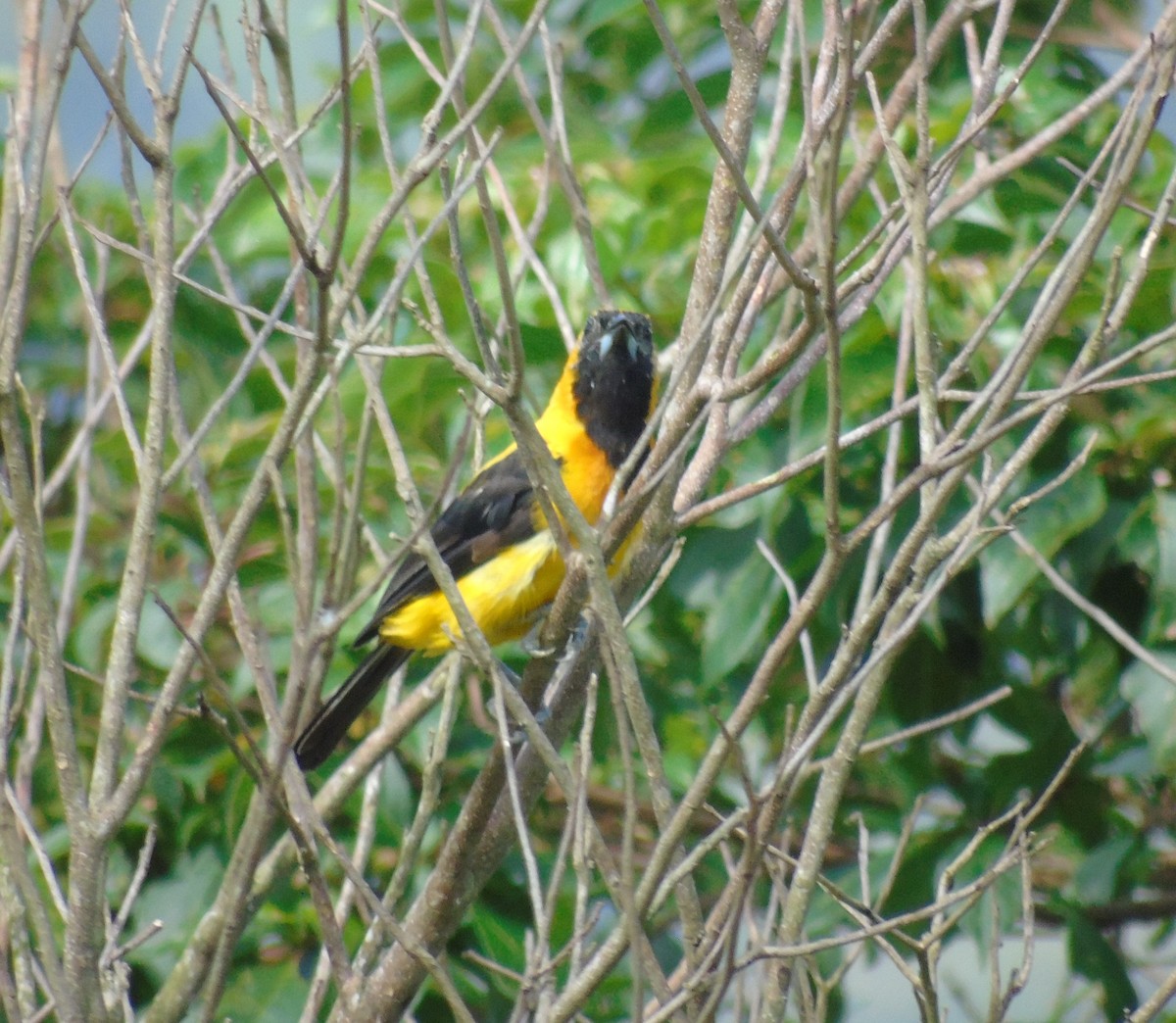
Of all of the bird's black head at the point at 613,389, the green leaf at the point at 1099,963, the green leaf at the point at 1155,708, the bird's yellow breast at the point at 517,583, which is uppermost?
the bird's black head at the point at 613,389

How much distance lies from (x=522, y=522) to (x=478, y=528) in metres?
0.17

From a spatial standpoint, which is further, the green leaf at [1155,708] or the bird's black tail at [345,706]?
the bird's black tail at [345,706]

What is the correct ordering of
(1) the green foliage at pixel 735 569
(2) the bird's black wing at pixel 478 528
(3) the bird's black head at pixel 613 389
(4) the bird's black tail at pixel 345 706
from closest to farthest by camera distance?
(1) the green foliage at pixel 735 569, (4) the bird's black tail at pixel 345 706, (3) the bird's black head at pixel 613 389, (2) the bird's black wing at pixel 478 528

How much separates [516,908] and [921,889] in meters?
1.06

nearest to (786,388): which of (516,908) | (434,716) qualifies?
(434,716)

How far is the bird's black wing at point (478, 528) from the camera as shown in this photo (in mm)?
4777

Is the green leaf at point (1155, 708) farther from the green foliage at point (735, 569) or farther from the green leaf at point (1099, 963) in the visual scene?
the green leaf at point (1099, 963)

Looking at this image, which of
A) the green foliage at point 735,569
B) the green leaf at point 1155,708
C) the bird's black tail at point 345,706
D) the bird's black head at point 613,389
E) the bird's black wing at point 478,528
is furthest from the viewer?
the bird's black wing at point 478,528

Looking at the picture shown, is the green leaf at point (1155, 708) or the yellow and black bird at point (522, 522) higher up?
the yellow and black bird at point (522, 522)

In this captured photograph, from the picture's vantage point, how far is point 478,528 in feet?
16.0

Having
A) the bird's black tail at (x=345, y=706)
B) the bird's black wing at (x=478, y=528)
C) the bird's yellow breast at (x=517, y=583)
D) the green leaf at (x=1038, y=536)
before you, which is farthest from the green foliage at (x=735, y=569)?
the bird's black wing at (x=478, y=528)

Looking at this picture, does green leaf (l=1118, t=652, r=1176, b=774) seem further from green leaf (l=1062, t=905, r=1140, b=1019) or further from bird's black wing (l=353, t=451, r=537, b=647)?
bird's black wing (l=353, t=451, r=537, b=647)

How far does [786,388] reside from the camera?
119 inches

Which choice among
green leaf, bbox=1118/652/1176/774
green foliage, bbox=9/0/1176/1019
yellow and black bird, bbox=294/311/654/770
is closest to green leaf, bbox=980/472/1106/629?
green foliage, bbox=9/0/1176/1019
